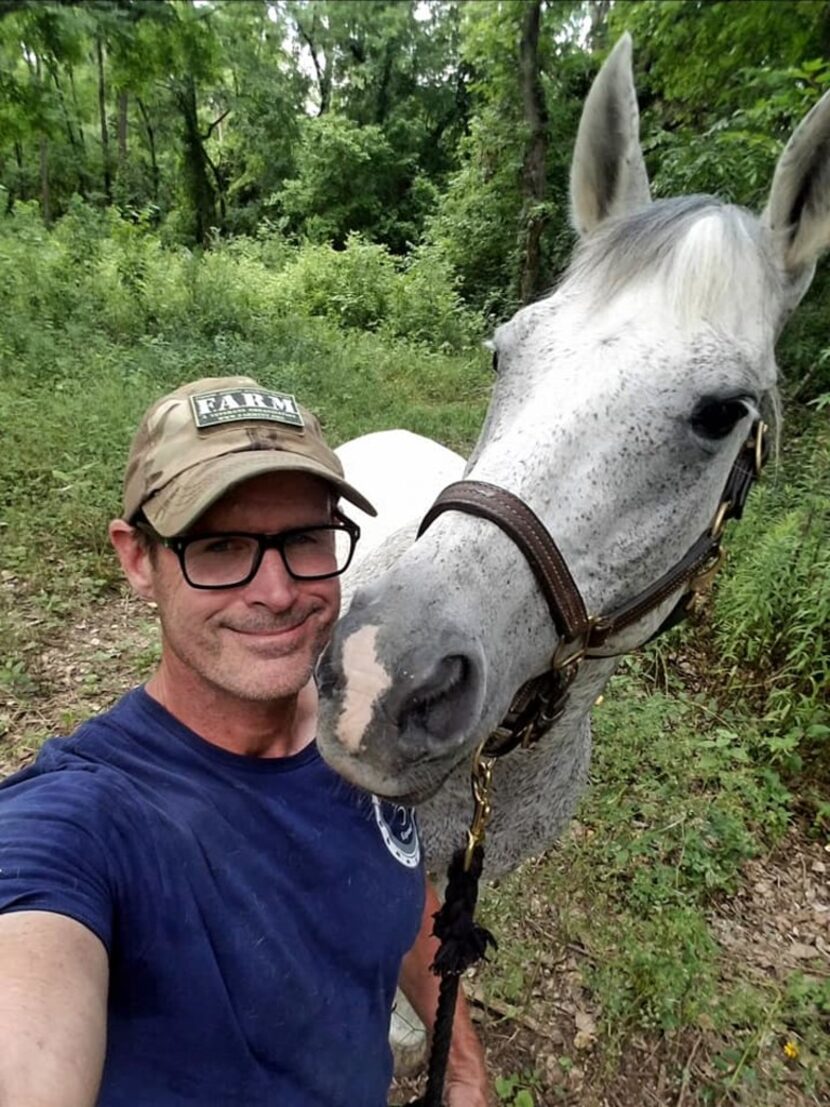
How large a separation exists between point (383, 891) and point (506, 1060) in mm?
1717

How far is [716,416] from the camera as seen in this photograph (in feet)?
4.66

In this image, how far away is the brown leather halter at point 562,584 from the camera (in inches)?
50.6

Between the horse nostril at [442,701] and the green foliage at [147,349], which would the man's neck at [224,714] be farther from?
the green foliage at [147,349]

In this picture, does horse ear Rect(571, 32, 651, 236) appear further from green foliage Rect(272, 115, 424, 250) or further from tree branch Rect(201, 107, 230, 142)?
tree branch Rect(201, 107, 230, 142)

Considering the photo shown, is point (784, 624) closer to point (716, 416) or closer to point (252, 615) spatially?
point (716, 416)

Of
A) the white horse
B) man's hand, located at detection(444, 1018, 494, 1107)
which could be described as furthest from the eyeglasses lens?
man's hand, located at detection(444, 1018, 494, 1107)

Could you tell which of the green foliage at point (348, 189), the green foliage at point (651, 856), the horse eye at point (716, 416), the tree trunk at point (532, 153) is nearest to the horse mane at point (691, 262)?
the horse eye at point (716, 416)

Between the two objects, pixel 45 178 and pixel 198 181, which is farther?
pixel 45 178

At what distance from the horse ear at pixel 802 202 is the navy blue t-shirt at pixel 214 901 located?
5.06 feet

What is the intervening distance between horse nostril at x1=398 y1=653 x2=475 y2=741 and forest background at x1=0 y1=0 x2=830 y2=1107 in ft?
6.19

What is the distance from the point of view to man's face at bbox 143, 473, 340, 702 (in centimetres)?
116

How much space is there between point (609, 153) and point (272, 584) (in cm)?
146

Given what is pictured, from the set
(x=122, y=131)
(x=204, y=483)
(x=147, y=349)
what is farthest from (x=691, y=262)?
(x=122, y=131)

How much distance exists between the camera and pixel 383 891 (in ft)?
3.99
